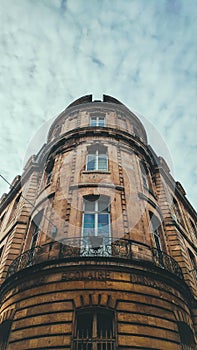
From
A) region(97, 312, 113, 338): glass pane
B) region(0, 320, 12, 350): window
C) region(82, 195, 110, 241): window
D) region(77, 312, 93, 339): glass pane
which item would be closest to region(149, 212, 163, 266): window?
region(82, 195, 110, 241): window

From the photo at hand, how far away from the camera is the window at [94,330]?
8.05m

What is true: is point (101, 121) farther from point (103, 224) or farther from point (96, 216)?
point (103, 224)

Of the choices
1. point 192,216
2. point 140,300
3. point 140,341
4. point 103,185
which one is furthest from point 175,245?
point 192,216

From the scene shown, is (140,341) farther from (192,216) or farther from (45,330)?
(192,216)

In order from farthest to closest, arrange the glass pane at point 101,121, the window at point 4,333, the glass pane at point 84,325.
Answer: the glass pane at point 101,121
the window at point 4,333
the glass pane at point 84,325

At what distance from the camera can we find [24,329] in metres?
8.72

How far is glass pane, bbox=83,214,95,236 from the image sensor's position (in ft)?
37.5

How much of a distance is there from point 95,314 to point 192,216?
1799cm

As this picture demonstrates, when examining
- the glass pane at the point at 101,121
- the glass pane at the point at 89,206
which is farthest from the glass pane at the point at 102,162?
the glass pane at the point at 101,121

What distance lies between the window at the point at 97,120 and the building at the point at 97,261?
1720 millimetres

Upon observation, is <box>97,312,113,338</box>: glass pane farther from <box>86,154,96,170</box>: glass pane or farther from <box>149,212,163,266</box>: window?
<box>86,154,96,170</box>: glass pane

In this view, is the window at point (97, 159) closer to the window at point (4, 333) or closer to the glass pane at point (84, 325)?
the glass pane at point (84, 325)


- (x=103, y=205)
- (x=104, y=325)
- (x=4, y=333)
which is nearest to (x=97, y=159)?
(x=103, y=205)

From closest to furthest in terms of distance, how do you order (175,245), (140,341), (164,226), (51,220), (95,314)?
(140,341) < (95,314) < (51,220) < (175,245) < (164,226)
